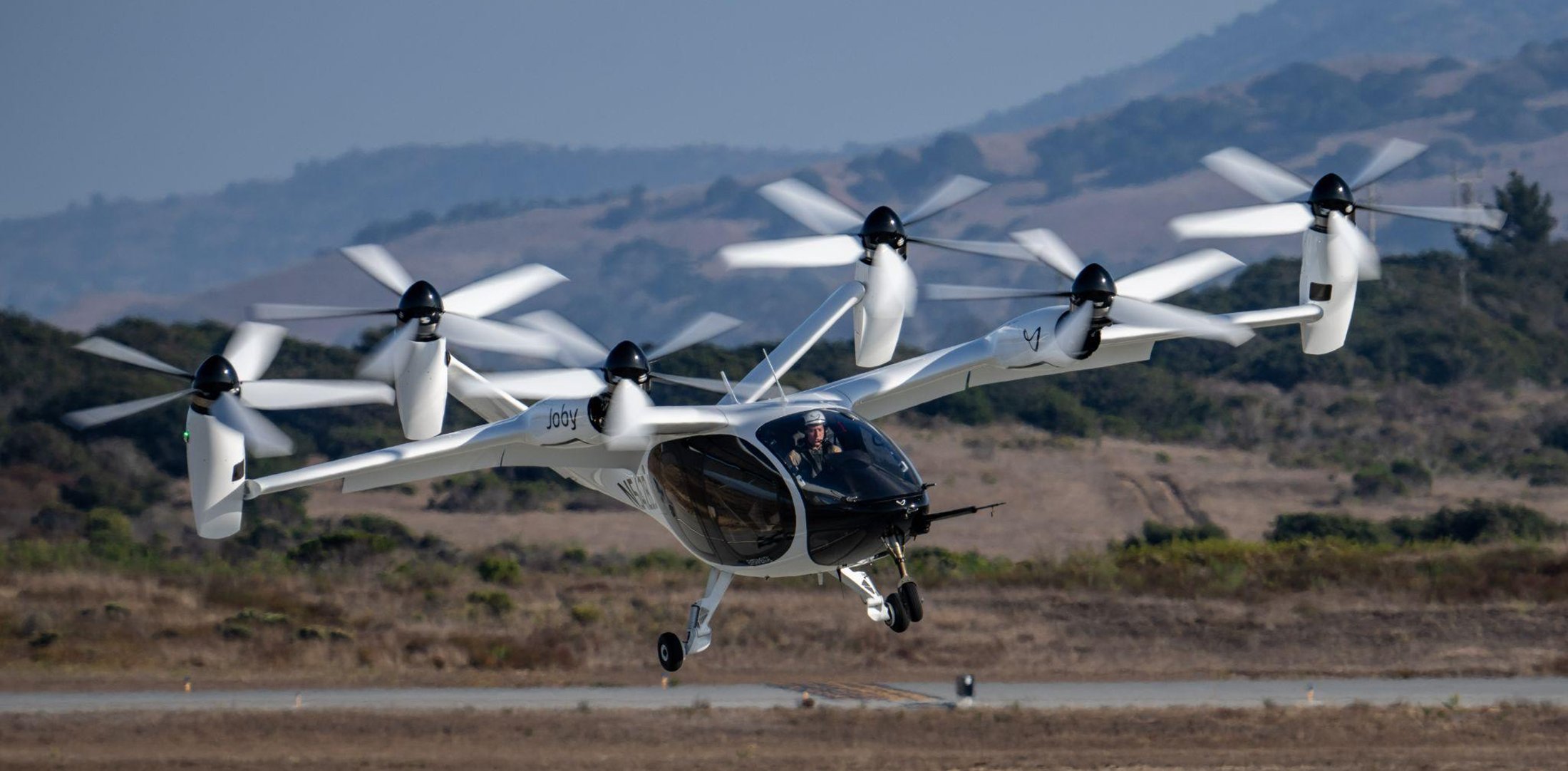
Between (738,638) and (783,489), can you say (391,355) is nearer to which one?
(783,489)

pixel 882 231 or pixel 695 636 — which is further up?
pixel 882 231

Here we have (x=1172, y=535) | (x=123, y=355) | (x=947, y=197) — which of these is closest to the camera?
(x=123, y=355)

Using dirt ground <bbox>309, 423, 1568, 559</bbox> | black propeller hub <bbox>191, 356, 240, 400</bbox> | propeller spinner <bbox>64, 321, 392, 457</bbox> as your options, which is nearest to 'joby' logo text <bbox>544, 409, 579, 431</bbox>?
propeller spinner <bbox>64, 321, 392, 457</bbox>

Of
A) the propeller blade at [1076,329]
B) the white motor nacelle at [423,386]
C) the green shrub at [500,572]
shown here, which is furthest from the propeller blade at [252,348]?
the green shrub at [500,572]

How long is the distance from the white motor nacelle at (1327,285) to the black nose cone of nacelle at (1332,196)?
1.45 feet

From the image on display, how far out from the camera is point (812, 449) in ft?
77.2

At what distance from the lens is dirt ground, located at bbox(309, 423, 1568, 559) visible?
76.4 meters

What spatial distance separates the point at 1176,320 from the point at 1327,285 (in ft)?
19.2

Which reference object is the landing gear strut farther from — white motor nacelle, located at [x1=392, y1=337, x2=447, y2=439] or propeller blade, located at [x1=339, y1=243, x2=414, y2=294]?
propeller blade, located at [x1=339, y1=243, x2=414, y2=294]

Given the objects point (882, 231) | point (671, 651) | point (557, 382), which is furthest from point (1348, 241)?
point (557, 382)

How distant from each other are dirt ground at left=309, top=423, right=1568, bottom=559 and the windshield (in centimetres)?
4818

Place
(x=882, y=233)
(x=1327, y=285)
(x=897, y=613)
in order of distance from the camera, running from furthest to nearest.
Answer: (x=1327, y=285), (x=882, y=233), (x=897, y=613)

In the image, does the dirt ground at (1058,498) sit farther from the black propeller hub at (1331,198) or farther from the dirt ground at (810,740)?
the black propeller hub at (1331,198)

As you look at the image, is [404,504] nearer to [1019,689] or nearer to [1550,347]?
[1019,689]
